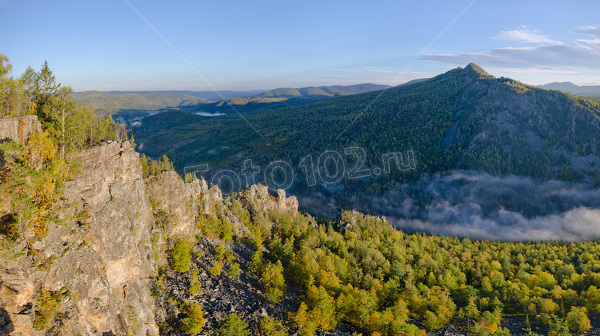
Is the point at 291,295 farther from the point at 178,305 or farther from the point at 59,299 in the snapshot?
the point at 59,299

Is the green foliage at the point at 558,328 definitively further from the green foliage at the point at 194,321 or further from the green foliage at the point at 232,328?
the green foliage at the point at 194,321

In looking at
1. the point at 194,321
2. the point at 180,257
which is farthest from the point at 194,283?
the point at 194,321

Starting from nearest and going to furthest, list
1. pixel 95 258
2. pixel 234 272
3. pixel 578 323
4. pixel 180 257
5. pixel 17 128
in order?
pixel 17 128 → pixel 95 258 → pixel 180 257 → pixel 234 272 → pixel 578 323

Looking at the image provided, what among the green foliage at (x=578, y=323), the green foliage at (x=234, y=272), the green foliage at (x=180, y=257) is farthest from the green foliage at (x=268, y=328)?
the green foliage at (x=578, y=323)

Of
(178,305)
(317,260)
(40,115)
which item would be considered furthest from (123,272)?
(317,260)

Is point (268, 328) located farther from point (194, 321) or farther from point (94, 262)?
point (94, 262)

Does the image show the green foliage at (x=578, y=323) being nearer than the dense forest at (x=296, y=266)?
No
